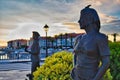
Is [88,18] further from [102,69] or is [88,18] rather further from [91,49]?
[102,69]

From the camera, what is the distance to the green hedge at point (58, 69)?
832 centimetres

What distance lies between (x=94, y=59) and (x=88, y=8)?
67cm

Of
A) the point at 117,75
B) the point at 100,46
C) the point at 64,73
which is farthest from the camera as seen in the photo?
the point at 117,75

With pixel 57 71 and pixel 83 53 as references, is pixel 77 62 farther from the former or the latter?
pixel 57 71

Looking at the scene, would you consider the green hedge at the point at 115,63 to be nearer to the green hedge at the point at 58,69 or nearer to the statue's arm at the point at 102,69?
the green hedge at the point at 58,69

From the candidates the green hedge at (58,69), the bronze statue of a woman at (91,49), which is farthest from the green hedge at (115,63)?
the bronze statue of a woman at (91,49)

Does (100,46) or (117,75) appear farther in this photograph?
(117,75)

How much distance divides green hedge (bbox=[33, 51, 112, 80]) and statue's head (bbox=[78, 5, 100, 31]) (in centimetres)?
387

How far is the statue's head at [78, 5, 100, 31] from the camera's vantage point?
4.41 m

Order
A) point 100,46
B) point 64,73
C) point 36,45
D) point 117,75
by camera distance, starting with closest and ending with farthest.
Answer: point 100,46 < point 64,73 < point 117,75 < point 36,45

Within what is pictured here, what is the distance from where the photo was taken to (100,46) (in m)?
4.38

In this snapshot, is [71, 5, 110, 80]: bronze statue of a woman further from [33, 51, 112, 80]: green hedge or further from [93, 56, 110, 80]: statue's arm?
[33, 51, 112, 80]: green hedge

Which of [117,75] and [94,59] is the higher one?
[94,59]

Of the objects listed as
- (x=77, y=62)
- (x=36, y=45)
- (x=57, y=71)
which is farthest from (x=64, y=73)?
(x=36, y=45)
